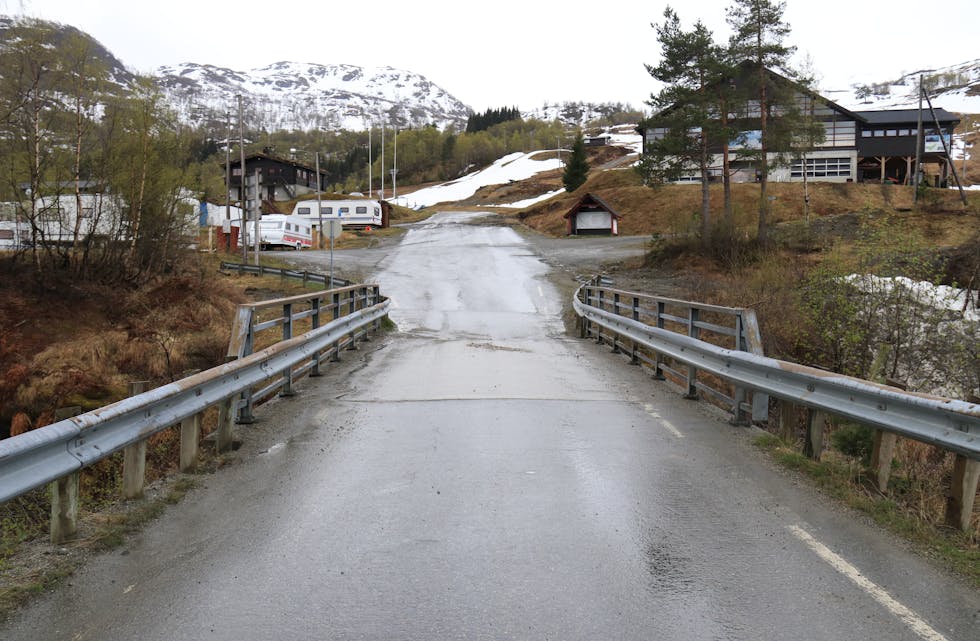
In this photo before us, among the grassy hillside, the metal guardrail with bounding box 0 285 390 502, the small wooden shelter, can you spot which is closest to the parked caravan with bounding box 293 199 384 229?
the grassy hillside

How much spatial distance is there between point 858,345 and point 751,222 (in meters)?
28.2

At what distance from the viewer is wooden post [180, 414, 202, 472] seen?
6.32 m

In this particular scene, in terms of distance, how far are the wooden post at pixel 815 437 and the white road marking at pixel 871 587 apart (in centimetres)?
192

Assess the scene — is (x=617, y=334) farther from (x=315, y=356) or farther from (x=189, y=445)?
(x=189, y=445)

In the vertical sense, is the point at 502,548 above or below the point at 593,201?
below

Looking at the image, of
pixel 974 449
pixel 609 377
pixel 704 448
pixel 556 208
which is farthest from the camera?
pixel 556 208

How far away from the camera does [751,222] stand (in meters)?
41.0

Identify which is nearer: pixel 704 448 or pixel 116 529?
pixel 116 529

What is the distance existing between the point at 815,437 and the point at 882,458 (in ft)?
2.92

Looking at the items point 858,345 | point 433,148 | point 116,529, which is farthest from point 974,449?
point 433,148

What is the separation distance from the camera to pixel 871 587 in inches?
157

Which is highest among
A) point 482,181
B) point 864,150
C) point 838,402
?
point 482,181

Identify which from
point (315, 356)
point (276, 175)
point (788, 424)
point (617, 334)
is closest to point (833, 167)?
point (617, 334)

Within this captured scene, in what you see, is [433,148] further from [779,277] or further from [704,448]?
[704,448]
